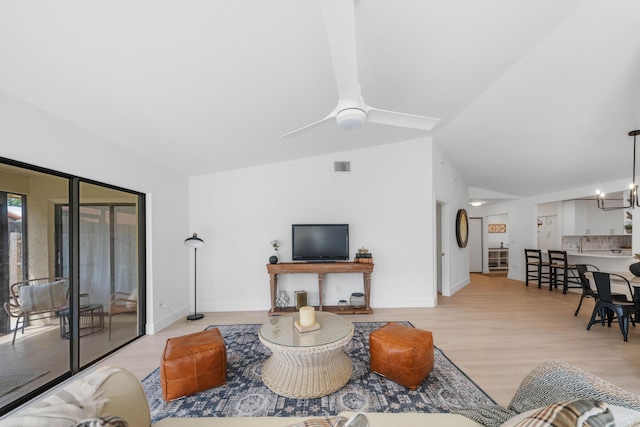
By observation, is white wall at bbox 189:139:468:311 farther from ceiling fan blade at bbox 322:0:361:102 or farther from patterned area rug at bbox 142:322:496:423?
ceiling fan blade at bbox 322:0:361:102

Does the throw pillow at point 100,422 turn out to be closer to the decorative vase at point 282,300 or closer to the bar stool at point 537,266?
the decorative vase at point 282,300

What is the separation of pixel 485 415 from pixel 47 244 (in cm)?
353

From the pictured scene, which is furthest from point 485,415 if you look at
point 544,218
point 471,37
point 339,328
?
point 544,218

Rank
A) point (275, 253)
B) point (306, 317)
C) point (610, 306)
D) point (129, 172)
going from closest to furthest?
point (306, 317)
point (129, 172)
point (610, 306)
point (275, 253)

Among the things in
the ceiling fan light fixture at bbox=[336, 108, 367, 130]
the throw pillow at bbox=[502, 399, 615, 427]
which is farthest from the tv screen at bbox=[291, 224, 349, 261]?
the throw pillow at bbox=[502, 399, 615, 427]

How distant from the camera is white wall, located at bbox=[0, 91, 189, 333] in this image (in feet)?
6.64

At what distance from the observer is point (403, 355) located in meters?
2.22

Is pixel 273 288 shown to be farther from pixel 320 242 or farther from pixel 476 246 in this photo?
pixel 476 246

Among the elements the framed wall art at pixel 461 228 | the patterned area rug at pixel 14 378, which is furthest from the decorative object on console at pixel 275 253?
the framed wall art at pixel 461 228

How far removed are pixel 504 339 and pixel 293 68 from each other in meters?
3.85

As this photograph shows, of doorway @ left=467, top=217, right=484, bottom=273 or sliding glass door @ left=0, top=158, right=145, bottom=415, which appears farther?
doorway @ left=467, top=217, right=484, bottom=273

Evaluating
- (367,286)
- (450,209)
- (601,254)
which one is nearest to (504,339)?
(367,286)

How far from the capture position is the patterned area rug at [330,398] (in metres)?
1.97

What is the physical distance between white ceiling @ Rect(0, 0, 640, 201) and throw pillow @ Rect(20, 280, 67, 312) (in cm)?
152
